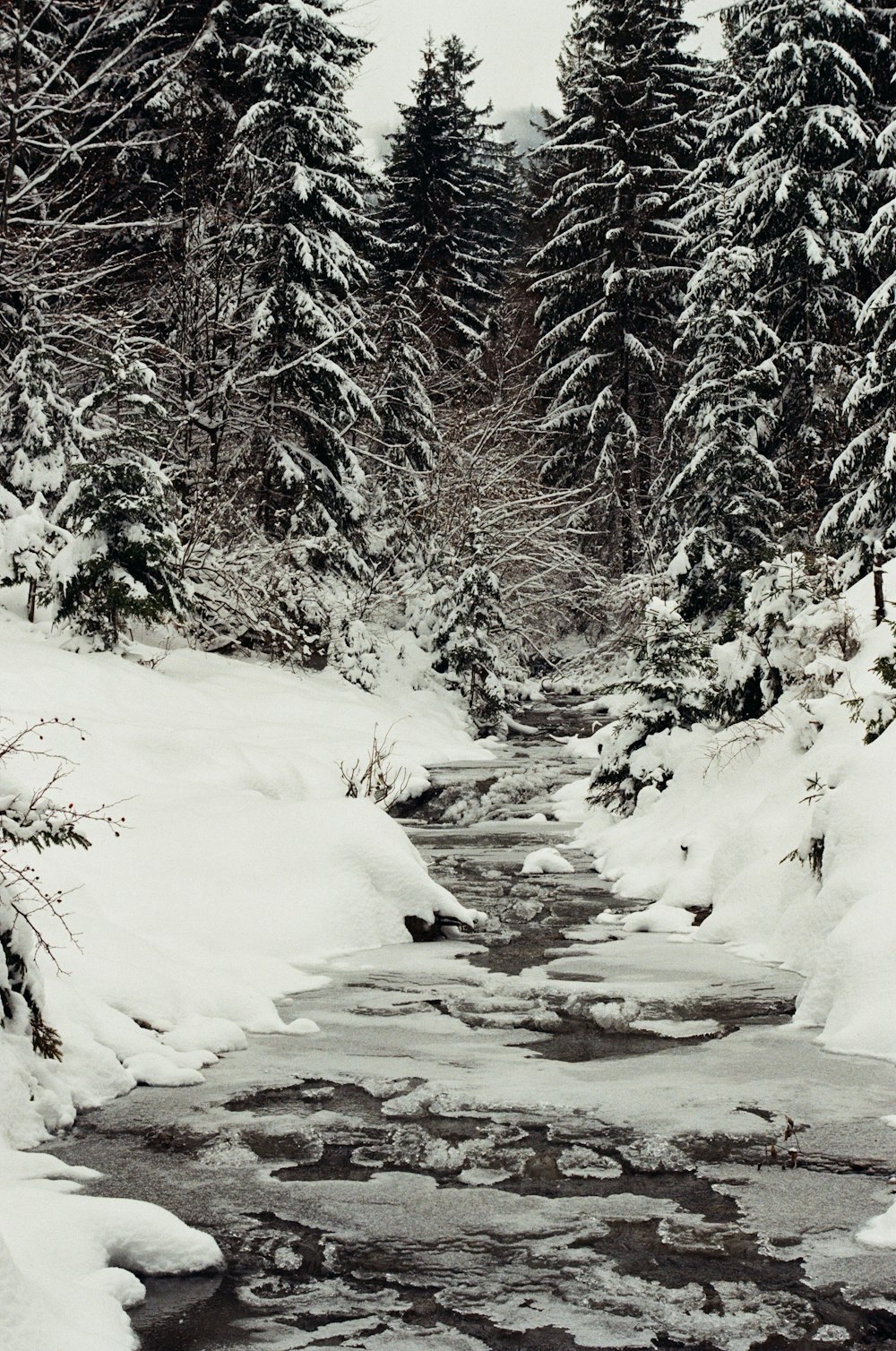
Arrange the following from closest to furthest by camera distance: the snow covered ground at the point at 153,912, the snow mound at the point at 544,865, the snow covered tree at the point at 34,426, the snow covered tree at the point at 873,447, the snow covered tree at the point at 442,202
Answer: the snow covered ground at the point at 153,912 → the snow mound at the point at 544,865 → the snow covered tree at the point at 873,447 → the snow covered tree at the point at 34,426 → the snow covered tree at the point at 442,202

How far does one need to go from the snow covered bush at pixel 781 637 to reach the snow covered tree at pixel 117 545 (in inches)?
249

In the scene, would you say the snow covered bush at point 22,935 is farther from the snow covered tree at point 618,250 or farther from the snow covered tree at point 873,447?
the snow covered tree at point 618,250

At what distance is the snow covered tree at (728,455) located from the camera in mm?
17656

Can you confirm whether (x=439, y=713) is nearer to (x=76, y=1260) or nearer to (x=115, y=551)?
(x=115, y=551)

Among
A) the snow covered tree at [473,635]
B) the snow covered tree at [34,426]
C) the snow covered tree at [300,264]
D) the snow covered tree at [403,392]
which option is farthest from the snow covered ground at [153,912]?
the snow covered tree at [403,392]

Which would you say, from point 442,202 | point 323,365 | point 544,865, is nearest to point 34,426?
point 323,365

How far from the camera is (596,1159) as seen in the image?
3957mm

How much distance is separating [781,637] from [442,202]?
24.4 meters

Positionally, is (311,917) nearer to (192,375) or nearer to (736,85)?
(192,375)

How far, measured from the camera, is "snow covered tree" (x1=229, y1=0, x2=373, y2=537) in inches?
750

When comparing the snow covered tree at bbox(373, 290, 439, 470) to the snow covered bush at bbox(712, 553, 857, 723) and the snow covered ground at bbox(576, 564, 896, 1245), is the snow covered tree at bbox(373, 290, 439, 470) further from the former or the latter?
the snow covered ground at bbox(576, 564, 896, 1245)

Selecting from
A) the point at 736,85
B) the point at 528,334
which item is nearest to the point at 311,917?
the point at 736,85

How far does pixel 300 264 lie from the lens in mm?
19797

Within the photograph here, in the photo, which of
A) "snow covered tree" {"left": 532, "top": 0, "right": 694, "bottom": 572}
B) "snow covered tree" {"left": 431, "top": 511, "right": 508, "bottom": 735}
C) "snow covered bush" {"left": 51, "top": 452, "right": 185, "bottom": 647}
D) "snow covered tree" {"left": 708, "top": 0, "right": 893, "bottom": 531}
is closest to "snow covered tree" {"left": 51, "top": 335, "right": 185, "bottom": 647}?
"snow covered bush" {"left": 51, "top": 452, "right": 185, "bottom": 647}
